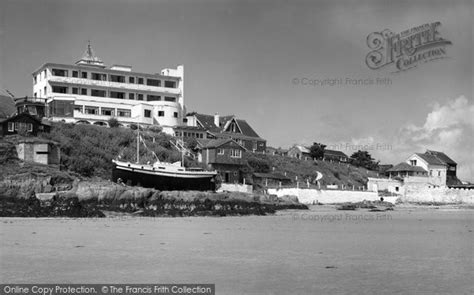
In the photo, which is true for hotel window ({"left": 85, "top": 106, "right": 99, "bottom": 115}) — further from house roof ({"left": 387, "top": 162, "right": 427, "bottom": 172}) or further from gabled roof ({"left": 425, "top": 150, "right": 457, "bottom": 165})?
gabled roof ({"left": 425, "top": 150, "right": 457, "bottom": 165})

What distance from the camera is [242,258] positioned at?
1688cm

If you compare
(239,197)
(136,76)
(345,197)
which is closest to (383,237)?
(239,197)

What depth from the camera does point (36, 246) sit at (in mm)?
18047

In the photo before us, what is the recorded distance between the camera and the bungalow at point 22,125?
52344mm

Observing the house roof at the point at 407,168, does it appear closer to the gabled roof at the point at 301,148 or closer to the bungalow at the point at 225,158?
the gabled roof at the point at 301,148

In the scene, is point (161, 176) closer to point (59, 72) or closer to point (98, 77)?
point (98, 77)

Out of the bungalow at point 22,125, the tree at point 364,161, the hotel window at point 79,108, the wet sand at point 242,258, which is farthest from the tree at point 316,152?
the wet sand at point 242,258

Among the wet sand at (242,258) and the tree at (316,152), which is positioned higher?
the tree at (316,152)

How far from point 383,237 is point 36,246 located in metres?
13.7

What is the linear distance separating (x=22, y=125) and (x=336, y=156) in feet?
185

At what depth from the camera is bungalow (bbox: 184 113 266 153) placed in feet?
249

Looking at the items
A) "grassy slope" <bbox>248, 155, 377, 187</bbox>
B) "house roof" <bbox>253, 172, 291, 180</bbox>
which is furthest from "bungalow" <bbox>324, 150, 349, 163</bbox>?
"house roof" <bbox>253, 172, 291, 180</bbox>

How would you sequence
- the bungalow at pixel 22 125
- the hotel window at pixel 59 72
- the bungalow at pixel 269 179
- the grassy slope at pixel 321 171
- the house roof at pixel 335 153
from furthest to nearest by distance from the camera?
the house roof at pixel 335 153 → the grassy slope at pixel 321 171 → the hotel window at pixel 59 72 → the bungalow at pixel 269 179 → the bungalow at pixel 22 125

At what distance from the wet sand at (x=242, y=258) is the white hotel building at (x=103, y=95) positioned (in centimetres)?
4159
